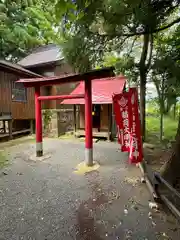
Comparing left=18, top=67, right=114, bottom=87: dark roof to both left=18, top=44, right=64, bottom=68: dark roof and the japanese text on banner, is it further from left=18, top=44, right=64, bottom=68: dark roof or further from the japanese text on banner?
left=18, top=44, right=64, bottom=68: dark roof

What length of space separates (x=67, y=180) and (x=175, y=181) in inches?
101

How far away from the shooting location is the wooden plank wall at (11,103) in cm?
865

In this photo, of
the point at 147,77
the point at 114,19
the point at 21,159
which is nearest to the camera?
the point at 114,19

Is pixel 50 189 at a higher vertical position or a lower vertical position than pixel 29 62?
lower

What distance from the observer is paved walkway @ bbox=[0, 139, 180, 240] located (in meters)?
2.48

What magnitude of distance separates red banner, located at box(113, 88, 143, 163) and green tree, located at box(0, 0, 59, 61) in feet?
30.1

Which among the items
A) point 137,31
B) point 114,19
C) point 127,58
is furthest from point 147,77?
point 114,19

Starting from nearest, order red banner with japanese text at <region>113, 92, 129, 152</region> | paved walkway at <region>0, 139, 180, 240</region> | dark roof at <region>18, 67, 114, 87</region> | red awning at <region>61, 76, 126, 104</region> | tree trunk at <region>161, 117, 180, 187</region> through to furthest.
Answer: paved walkway at <region>0, 139, 180, 240</region> < tree trunk at <region>161, 117, 180, 187</region> < red banner with japanese text at <region>113, 92, 129, 152</region> < dark roof at <region>18, 67, 114, 87</region> < red awning at <region>61, 76, 126, 104</region>

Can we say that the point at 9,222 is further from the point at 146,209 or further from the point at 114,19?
the point at 114,19

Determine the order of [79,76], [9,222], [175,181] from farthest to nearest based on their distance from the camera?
1. [79,76]
2. [175,181]
3. [9,222]

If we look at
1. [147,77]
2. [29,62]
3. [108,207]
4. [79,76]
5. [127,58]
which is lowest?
[108,207]

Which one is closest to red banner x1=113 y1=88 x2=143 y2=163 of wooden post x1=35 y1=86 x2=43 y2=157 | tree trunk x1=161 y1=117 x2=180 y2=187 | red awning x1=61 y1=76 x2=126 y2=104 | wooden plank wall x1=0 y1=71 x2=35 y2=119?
tree trunk x1=161 y1=117 x2=180 y2=187

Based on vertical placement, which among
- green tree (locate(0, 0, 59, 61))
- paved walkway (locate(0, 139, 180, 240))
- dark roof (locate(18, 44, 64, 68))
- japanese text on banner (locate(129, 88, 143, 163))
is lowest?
paved walkway (locate(0, 139, 180, 240))

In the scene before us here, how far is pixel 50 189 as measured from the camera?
3850 mm
